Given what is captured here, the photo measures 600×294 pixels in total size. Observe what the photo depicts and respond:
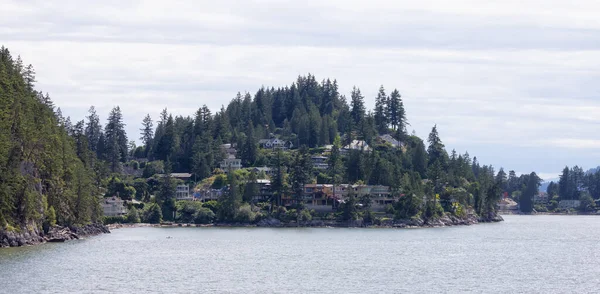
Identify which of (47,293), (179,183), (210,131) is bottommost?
(47,293)

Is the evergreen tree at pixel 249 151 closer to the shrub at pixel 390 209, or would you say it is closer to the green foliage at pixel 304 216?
the green foliage at pixel 304 216

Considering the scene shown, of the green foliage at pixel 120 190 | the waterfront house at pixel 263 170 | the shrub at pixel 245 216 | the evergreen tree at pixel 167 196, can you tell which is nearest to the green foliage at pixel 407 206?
the shrub at pixel 245 216

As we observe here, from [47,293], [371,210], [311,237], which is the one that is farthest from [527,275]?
[371,210]

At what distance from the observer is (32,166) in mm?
93688

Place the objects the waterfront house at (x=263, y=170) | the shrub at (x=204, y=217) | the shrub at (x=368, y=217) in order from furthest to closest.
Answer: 1. the waterfront house at (x=263, y=170)
2. the shrub at (x=204, y=217)
3. the shrub at (x=368, y=217)

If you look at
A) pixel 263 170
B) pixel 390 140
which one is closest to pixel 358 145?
pixel 390 140

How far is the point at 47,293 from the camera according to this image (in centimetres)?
5447

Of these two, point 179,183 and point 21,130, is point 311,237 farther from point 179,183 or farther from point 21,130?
point 179,183

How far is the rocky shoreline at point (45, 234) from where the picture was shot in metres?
83.4

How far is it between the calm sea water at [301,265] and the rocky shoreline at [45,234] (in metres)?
2.00

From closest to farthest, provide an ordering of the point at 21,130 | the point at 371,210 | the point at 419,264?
the point at 419,264, the point at 21,130, the point at 371,210

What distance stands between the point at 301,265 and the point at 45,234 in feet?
116

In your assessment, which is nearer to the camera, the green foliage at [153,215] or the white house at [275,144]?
the green foliage at [153,215]

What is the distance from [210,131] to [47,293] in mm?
137701
